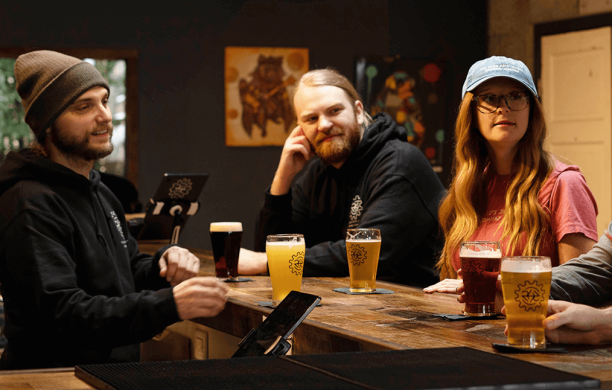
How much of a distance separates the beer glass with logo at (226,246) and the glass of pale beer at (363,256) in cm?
46

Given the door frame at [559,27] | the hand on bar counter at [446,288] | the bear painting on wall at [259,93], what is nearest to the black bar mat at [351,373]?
the hand on bar counter at [446,288]

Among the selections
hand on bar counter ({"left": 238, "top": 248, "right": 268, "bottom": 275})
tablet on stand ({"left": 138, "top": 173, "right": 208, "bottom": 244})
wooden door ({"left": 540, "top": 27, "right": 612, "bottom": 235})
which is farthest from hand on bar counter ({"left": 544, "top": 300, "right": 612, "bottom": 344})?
wooden door ({"left": 540, "top": 27, "right": 612, "bottom": 235})

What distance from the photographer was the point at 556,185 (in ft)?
6.84

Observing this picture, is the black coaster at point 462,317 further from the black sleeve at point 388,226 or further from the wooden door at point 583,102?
the wooden door at point 583,102

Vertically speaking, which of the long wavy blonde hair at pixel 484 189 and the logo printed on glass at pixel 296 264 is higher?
the long wavy blonde hair at pixel 484 189

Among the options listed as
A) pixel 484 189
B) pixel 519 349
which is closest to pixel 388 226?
pixel 484 189

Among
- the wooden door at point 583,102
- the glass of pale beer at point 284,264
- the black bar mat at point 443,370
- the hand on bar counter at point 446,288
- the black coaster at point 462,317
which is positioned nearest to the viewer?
the black bar mat at point 443,370

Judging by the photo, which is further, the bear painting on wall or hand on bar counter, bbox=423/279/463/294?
the bear painting on wall

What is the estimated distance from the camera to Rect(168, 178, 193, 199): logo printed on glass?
3303 millimetres

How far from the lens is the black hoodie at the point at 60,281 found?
5.68 feet

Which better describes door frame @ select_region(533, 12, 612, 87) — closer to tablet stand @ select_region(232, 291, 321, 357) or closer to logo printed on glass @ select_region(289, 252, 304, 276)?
logo printed on glass @ select_region(289, 252, 304, 276)

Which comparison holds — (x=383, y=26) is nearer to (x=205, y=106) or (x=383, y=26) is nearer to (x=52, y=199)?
(x=205, y=106)

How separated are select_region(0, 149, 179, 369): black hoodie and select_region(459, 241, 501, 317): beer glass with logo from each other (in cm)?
66

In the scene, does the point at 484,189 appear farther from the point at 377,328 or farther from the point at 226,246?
the point at 377,328
